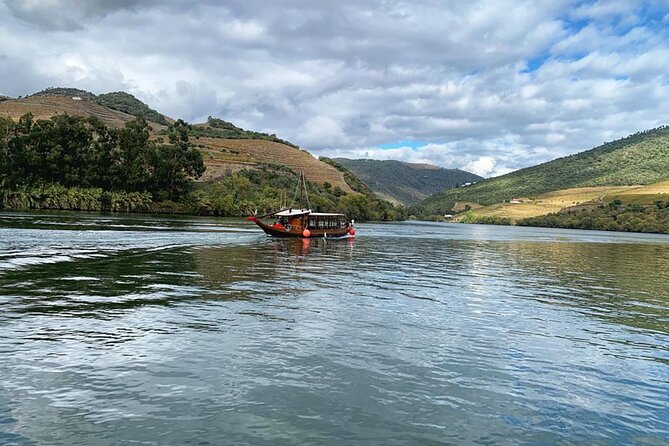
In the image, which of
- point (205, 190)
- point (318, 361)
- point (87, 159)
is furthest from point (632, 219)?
point (318, 361)

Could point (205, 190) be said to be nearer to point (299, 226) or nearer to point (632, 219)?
point (299, 226)

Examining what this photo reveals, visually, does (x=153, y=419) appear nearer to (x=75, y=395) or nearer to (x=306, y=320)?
(x=75, y=395)

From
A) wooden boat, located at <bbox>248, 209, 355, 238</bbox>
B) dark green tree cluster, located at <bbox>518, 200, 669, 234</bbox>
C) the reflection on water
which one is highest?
dark green tree cluster, located at <bbox>518, 200, 669, 234</bbox>

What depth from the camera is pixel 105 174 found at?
121m

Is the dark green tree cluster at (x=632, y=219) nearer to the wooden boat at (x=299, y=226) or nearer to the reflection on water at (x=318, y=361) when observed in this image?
the wooden boat at (x=299, y=226)

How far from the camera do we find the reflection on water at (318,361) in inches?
416

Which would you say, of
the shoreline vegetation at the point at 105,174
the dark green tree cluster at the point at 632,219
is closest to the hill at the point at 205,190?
the shoreline vegetation at the point at 105,174

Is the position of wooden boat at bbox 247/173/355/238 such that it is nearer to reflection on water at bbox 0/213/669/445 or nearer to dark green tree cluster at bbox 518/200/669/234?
reflection on water at bbox 0/213/669/445

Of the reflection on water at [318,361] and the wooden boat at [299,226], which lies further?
the wooden boat at [299,226]

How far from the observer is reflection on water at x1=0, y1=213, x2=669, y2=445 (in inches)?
416

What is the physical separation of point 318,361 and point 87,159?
120097mm

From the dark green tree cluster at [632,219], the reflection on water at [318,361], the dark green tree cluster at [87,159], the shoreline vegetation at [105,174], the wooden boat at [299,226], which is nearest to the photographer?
the reflection on water at [318,361]

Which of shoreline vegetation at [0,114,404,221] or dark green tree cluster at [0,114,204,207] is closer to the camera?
shoreline vegetation at [0,114,404,221]

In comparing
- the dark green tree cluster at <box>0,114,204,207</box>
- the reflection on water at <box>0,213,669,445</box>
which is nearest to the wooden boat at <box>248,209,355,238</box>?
the reflection on water at <box>0,213,669,445</box>
